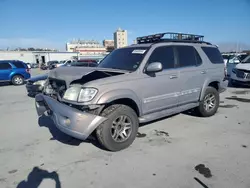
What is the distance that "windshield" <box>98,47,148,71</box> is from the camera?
159 inches

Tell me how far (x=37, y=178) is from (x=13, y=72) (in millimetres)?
12810

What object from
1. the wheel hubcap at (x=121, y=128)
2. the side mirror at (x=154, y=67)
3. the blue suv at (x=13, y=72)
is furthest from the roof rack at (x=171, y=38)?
the blue suv at (x=13, y=72)

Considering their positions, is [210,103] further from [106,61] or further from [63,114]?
[63,114]

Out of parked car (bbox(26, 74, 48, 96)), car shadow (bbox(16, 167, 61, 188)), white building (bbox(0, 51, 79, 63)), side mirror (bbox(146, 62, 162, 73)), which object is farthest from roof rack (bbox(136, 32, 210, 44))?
white building (bbox(0, 51, 79, 63))

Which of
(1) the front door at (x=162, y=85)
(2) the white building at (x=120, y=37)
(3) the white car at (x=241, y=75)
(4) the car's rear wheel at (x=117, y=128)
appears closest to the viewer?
(4) the car's rear wheel at (x=117, y=128)

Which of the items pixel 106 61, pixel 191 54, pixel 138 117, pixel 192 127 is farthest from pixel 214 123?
pixel 106 61

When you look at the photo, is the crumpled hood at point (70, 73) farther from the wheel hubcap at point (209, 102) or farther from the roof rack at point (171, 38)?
the wheel hubcap at point (209, 102)

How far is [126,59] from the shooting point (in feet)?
14.2

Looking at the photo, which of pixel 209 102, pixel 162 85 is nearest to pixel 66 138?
pixel 162 85

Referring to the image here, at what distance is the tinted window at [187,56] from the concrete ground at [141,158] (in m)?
1.48

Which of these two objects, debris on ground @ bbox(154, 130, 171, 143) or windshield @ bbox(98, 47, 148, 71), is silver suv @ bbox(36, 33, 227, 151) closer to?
windshield @ bbox(98, 47, 148, 71)

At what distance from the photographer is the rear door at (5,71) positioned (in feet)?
43.5

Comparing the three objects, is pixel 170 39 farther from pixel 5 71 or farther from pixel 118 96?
pixel 5 71

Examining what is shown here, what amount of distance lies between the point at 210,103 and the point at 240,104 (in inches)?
82.3
